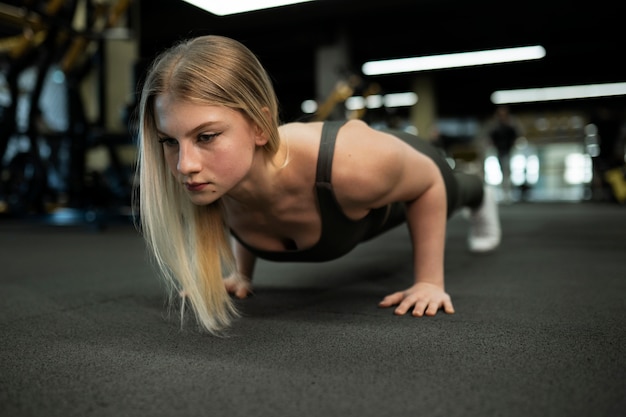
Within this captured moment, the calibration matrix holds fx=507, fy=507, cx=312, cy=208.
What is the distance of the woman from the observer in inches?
32.4

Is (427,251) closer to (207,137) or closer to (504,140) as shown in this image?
(207,137)

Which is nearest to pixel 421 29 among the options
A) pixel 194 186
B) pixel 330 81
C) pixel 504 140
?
pixel 330 81

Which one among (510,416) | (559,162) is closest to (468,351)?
(510,416)

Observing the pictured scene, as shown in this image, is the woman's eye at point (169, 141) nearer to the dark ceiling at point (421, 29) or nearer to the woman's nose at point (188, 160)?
the woman's nose at point (188, 160)

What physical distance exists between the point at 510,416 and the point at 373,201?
56cm

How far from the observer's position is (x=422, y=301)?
3.38 feet

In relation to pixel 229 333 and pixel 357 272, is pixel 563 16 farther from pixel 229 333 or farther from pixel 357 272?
pixel 229 333

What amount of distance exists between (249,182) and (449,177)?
22.4 inches

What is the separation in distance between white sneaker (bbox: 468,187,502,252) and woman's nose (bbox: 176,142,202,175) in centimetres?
144

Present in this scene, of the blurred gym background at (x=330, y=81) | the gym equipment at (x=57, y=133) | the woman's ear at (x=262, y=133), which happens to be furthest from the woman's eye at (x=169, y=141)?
the gym equipment at (x=57, y=133)

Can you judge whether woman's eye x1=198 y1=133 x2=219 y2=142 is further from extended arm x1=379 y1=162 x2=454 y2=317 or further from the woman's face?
extended arm x1=379 y1=162 x2=454 y2=317

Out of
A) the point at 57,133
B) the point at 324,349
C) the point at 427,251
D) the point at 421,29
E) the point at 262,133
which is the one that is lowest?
the point at 324,349

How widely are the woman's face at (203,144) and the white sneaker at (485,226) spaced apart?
138cm

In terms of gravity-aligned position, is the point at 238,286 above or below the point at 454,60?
below
